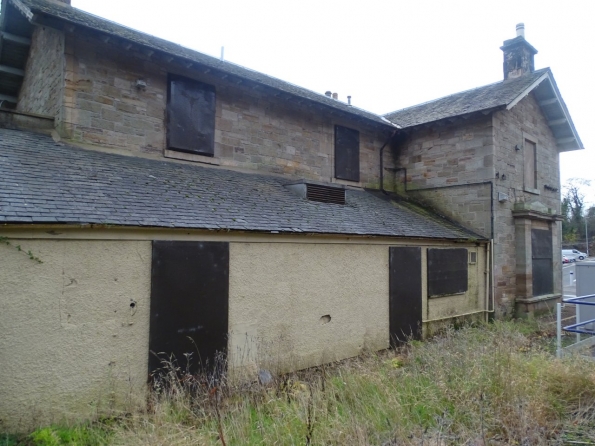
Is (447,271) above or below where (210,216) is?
below

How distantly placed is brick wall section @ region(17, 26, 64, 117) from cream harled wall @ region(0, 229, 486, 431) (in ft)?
14.0

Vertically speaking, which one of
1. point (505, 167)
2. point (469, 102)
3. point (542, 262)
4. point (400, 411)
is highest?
point (469, 102)

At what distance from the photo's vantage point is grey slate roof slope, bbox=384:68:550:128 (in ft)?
40.7

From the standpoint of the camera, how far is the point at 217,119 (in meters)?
9.96

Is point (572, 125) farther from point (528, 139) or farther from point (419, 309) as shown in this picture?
point (419, 309)

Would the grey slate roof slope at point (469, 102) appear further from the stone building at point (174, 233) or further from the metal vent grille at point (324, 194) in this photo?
the metal vent grille at point (324, 194)

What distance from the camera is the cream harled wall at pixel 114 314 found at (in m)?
4.78

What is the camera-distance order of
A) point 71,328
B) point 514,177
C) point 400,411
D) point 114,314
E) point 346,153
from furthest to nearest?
1. point 514,177
2. point 346,153
3. point 114,314
4. point 71,328
5. point 400,411

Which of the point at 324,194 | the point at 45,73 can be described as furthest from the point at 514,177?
the point at 45,73

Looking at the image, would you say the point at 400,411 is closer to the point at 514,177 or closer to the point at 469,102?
the point at 514,177

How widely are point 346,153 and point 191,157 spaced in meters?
5.40

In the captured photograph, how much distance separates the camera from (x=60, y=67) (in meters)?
8.05

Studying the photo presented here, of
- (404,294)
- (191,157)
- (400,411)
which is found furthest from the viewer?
(404,294)

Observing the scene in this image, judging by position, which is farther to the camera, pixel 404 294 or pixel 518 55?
pixel 518 55
